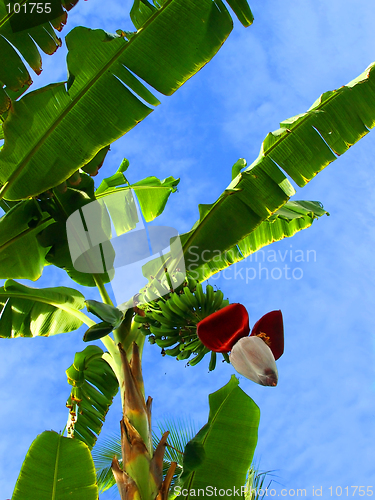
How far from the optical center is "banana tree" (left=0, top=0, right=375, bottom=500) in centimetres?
185

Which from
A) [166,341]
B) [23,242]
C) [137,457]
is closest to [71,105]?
[23,242]

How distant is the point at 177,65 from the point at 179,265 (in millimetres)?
1049

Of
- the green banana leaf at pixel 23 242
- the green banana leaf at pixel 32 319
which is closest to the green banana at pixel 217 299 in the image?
the green banana leaf at pixel 32 319

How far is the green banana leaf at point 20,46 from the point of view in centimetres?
201

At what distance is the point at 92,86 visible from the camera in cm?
208

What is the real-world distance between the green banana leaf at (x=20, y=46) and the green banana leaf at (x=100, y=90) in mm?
82

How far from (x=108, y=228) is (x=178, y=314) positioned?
0.90 metres

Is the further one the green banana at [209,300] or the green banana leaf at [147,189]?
the green banana leaf at [147,189]

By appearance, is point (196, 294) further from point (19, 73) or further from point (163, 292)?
point (19, 73)

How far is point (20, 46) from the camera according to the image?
6.72ft

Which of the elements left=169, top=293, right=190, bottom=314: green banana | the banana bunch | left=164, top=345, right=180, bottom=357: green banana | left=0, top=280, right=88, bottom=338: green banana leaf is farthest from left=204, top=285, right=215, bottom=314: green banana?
left=0, top=280, right=88, bottom=338: green banana leaf

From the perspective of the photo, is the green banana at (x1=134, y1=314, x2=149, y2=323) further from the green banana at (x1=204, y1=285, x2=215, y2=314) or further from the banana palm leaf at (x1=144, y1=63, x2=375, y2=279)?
the banana palm leaf at (x1=144, y1=63, x2=375, y2=279)

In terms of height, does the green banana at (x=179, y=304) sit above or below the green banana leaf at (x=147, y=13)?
below

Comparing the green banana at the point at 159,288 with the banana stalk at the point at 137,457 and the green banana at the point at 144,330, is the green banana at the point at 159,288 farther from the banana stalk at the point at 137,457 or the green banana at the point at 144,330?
the banana stalk at the point at 137,457
